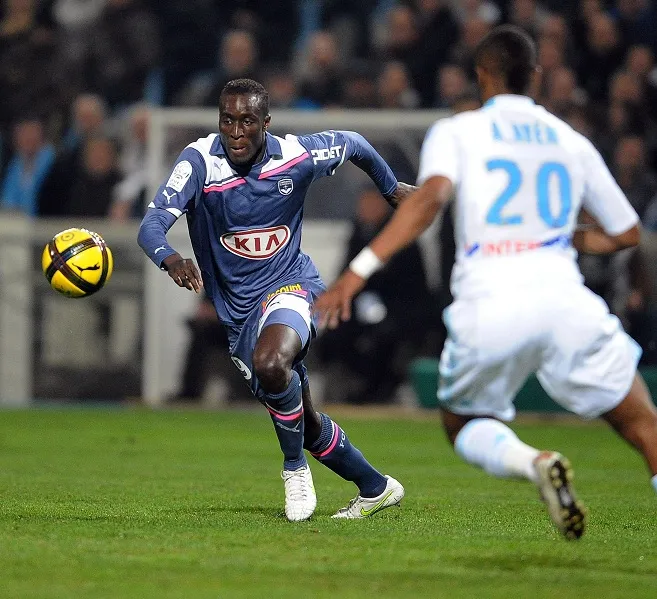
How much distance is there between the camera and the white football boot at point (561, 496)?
4828 millimetres

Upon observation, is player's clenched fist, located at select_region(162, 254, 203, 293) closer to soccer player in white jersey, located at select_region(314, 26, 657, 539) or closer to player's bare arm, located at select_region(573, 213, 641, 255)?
soccer player in white jersey, located at select_region(314, 26, 657, 539)

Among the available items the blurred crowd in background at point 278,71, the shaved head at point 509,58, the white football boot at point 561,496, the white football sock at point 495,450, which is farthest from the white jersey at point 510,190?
the blurred crowd in background at point 278,71

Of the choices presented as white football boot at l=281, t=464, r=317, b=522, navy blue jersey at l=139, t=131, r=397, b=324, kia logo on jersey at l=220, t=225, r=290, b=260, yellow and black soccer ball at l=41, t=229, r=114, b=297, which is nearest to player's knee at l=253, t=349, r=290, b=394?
white football boot at l=281, t=464, r=317, b=522

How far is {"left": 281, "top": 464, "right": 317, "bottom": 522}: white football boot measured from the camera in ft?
23.1

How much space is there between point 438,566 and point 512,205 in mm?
1515

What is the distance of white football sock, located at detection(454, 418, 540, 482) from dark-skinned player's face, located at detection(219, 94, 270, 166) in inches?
103

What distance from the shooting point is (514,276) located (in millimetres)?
5035

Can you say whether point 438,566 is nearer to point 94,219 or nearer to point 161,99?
point 94,219

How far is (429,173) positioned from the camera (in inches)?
201

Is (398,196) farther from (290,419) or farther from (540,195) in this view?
(540,195)

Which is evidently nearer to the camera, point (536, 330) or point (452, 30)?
point (536, 330)

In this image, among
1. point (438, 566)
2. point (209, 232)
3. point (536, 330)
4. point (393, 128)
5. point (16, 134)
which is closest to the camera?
point (536, 330)

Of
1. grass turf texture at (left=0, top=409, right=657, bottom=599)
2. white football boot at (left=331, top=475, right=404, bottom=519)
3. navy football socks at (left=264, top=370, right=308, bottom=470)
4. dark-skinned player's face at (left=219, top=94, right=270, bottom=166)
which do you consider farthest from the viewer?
white football boot at (left=331, top=475, right=404, bottom=519)

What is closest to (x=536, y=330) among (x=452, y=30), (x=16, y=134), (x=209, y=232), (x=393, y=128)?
(x=209, y=232)
